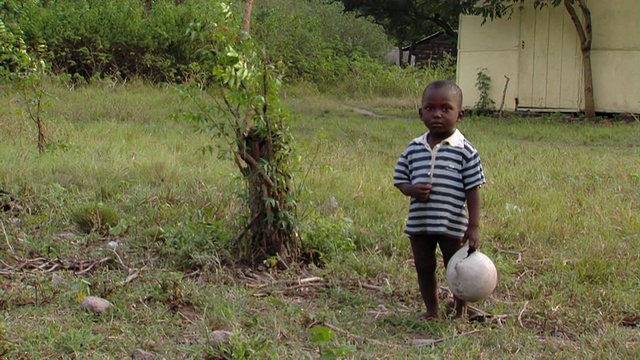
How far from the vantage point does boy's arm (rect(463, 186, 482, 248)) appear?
3875 millimetres

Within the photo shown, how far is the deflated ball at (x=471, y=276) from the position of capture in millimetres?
3801

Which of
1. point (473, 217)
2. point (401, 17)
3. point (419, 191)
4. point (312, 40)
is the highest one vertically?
point (401, 17)

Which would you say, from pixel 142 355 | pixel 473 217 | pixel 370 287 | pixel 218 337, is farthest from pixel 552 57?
pixel 142 355

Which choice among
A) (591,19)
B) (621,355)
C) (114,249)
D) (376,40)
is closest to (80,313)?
(114,249)

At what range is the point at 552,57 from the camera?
15.0 m

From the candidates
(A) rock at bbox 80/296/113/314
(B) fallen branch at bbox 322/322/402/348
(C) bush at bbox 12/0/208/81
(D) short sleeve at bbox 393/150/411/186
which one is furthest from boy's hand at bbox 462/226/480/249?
(C) bush at bbox 12/0/208/81

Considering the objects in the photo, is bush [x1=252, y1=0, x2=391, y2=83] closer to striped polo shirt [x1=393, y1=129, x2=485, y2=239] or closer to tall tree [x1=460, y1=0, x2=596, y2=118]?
tall tree [x1=460, y1=0, x2=596, y2=118]

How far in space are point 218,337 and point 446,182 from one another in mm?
1279

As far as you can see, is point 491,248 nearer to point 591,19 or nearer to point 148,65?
point 591,19

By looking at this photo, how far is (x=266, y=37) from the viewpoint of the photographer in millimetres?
20719

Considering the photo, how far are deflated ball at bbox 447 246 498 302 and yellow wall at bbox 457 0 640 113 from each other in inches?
451

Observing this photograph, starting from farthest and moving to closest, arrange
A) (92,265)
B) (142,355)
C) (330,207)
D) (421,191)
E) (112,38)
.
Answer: (112,38) < (330,207) < (92,265) < (421,191) < (142,355)

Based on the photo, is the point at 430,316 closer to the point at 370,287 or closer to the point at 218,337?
the point at 370,287

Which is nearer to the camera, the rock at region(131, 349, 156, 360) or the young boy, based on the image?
the rock at region(131, 349, 156, 360)
